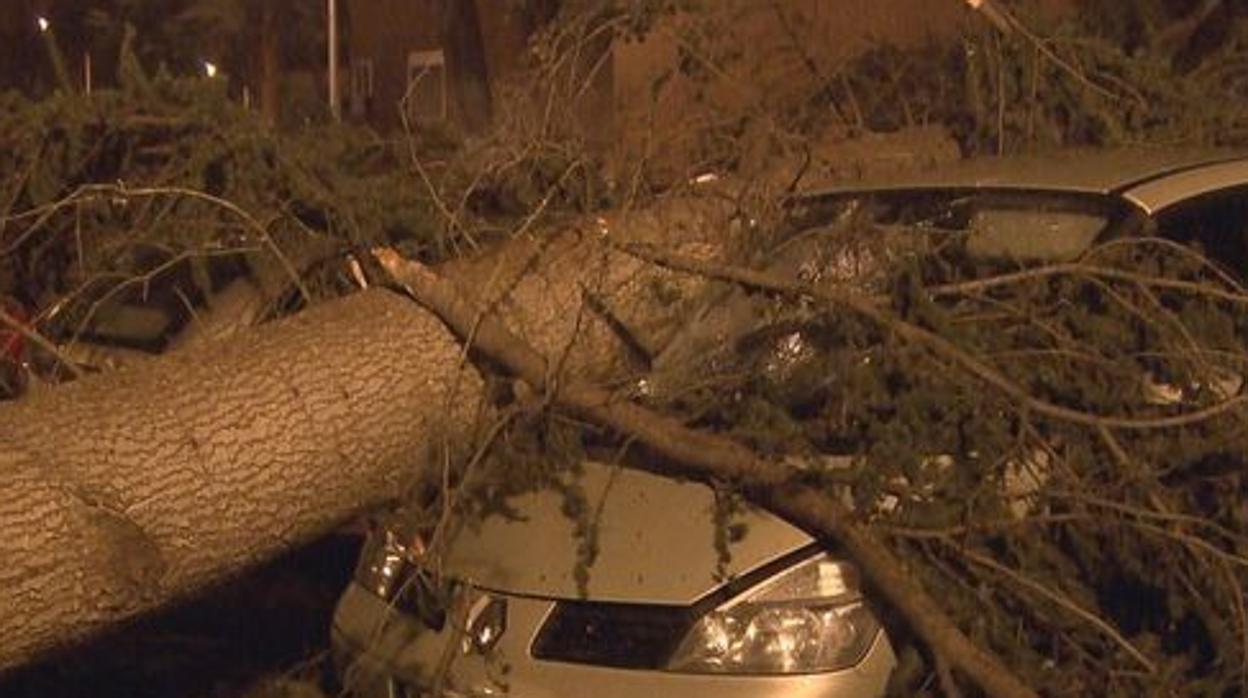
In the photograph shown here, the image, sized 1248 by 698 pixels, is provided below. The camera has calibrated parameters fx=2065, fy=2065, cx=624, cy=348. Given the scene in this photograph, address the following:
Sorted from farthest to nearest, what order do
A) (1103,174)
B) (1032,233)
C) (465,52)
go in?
1. (465,52)
2. (1103,174)
3. (1032,233)

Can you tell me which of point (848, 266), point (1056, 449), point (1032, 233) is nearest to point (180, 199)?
point (848, 266)

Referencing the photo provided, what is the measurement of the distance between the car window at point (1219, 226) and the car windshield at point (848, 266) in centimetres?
19

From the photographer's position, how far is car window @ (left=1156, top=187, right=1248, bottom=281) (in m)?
5.31

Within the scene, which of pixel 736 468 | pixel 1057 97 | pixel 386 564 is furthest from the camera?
pixel 1057 97

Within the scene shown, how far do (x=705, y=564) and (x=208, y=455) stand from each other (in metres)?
1.16

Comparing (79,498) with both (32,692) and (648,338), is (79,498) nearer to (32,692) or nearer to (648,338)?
(648,338)

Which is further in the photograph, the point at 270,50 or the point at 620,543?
the point at 270,50

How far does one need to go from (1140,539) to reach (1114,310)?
2.03 ft

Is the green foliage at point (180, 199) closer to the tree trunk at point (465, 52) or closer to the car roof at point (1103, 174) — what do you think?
the car roof at point (1103, 174)

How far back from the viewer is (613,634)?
15.0 ft

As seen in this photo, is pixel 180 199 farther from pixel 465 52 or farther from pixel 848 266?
pixel 465 52

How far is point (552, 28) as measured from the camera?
269 inches

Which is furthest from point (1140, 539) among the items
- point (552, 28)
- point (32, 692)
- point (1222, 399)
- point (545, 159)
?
point (32, 692)

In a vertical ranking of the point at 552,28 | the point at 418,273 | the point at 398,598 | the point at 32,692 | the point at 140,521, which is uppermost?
the point at 552,28
